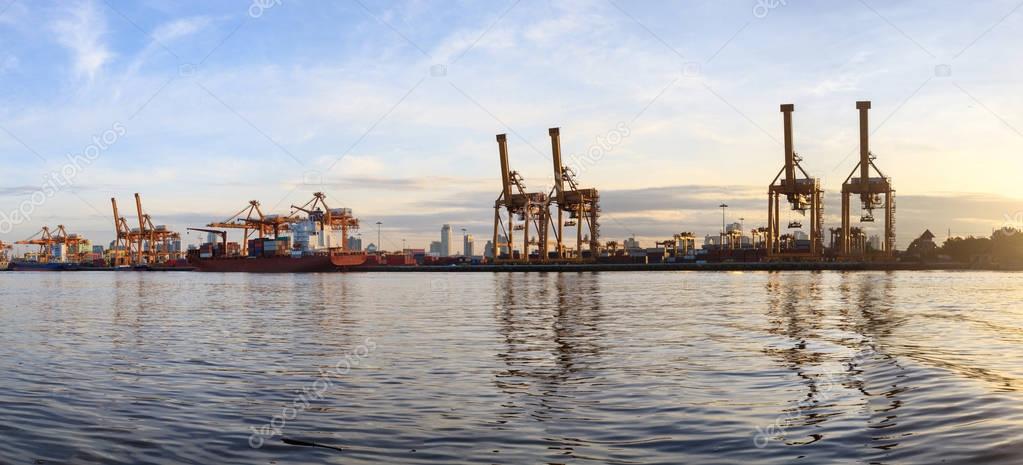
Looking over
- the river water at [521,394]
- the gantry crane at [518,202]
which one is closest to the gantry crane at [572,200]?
the gantry crane at [518,202]

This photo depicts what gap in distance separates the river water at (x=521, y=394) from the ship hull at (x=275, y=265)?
110 m

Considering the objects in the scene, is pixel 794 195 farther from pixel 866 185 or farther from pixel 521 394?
pixel 521 394

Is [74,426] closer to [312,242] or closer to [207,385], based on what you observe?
[207,385]

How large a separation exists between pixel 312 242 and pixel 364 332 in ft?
431

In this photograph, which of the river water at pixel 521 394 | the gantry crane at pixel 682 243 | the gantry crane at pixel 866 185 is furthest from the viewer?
the gantry crane at pixel 682 243

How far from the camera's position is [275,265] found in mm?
136500

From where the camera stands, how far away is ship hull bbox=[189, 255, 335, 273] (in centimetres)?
13362

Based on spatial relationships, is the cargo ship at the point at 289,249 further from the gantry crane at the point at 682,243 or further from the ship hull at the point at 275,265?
the gantry crane at the point at 682,243

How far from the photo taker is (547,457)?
25.7 feet
